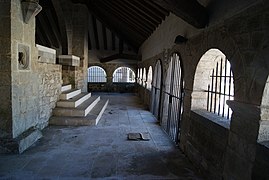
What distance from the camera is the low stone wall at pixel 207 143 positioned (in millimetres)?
2506

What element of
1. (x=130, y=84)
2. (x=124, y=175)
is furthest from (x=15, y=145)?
(x=130, y=84)

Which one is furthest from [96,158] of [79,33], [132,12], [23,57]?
[79,33]

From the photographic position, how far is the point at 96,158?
3.45 m

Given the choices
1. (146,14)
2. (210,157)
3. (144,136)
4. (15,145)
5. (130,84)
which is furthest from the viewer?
(130,84)

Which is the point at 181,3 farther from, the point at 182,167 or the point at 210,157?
the point at 182,167

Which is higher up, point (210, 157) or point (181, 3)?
point (181, 3)

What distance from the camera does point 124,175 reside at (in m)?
2.91

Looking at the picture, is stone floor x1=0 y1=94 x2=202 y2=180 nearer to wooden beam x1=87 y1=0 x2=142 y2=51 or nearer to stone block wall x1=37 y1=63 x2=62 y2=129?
stone block wall x1=37 y1=63 x2=62 y2=129

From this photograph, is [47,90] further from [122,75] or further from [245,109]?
[122,75]

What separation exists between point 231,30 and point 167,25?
3.29 meters

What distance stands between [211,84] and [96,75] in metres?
13.4

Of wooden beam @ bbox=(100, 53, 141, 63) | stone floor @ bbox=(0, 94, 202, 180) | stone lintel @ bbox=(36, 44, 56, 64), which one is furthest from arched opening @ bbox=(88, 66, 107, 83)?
stone floor @ bbox=(0, 94, 202, 180)

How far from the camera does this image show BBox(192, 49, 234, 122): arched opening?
3146 millimetres

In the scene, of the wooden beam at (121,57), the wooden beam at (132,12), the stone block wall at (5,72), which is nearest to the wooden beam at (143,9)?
the wooden beam at (132,12)
